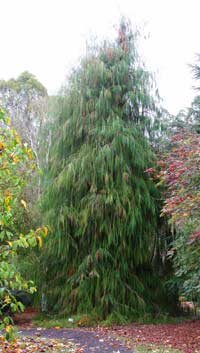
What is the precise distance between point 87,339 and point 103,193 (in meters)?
3.47

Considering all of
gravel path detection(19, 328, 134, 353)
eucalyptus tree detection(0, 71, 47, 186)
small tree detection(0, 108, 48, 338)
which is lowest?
gravel path detection(19, 328, 134, 353)

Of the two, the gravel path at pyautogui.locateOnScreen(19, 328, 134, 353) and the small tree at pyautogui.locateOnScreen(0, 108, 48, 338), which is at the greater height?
the small tree at pyautogui.locateOnScreen(0, 108, 48, 338)

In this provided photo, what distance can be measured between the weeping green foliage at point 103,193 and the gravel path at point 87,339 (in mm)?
1230

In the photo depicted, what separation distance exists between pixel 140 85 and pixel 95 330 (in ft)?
20.4

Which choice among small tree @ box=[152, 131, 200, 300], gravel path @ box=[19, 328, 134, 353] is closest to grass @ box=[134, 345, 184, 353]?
gravel path @ box=[19, 328, 134, 353]

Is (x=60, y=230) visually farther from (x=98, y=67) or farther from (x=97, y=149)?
(x=98, y=67)

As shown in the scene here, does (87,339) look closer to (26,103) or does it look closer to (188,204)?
(188,204)

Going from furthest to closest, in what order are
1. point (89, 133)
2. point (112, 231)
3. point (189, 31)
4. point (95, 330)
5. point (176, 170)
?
1. point (189, 31)
2. point (89, 133)
3. point (112, 231)
4. point (95, 330)
5. point (176, 170)

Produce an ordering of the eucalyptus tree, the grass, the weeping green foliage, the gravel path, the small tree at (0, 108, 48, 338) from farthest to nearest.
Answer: the eucalyptus tree, the weeping green foliage, the gravel path, the grass, the small tree at (0, 108, 48, 338)

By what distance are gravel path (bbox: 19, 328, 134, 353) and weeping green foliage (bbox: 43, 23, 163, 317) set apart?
48.4 inches

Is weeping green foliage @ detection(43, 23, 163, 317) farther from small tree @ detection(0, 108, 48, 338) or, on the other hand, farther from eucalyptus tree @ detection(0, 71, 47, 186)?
small tree @ detection(0, 108, 48, 338)

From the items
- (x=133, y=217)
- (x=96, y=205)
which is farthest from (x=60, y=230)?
(x=133, y=217)

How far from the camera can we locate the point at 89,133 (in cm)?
1037

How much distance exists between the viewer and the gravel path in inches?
256
